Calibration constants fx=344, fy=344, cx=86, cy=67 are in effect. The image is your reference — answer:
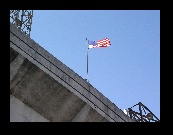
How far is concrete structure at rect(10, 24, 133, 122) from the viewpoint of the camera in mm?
6938

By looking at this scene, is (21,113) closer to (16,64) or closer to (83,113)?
(16,64)

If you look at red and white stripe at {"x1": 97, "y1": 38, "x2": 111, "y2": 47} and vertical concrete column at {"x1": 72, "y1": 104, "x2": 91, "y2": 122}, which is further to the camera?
red and white stripe at {"x1": 97, "y1": 38, "x2": 111, "y2": 47}

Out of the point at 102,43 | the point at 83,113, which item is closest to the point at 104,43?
the point at 102,43

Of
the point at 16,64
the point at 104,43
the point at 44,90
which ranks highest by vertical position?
the point at 104,43

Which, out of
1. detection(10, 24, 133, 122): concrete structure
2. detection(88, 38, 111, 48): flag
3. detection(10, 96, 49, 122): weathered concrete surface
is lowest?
detection(10, 96, 49, 122): weathered concrete surface

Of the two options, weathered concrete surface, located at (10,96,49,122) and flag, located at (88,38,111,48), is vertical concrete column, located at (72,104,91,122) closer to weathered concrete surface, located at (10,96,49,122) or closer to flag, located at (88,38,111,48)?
weathered concrete surface, located at (10,96,49,122)

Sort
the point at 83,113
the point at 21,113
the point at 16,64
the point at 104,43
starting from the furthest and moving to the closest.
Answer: the point at 104,43
the point at 83,113
the point at 21,113
the point at 16,64

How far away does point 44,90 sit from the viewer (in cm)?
721

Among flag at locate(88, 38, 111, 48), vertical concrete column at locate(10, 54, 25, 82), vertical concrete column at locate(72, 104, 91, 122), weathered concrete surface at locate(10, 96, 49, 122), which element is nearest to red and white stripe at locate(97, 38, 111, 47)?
flag at locate(88, 38, 111, 48)

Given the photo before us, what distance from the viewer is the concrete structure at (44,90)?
6938 mm
